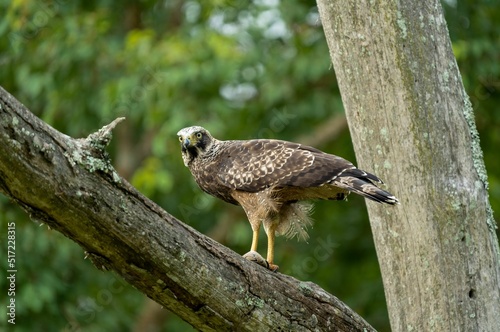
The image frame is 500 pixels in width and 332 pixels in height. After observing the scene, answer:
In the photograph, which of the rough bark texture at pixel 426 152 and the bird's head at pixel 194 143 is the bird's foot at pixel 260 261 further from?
the bird's head at pixel 194 143

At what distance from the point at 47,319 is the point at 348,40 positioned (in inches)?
239

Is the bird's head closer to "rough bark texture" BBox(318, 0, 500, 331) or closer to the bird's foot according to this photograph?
the bird's foot

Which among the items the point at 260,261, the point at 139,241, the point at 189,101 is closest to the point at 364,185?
the point at 260,261

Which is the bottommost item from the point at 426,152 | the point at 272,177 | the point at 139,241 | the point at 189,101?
the point at 189,101

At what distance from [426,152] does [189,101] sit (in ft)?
17.5

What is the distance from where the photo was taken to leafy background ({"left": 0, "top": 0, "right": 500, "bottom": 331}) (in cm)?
929

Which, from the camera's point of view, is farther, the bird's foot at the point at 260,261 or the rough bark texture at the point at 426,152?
the bird's foot at the point at 260,261

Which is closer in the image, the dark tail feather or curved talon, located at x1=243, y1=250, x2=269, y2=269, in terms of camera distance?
the dark tail feather

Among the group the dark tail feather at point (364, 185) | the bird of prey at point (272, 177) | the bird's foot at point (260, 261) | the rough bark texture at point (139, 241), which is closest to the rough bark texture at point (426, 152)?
the dark tail feather at point (364, 185)

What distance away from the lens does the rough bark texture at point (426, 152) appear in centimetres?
A: 441

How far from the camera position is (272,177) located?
201 inches

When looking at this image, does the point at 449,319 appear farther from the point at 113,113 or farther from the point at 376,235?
the point at 113,113

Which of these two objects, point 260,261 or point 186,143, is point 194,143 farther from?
point 260,261

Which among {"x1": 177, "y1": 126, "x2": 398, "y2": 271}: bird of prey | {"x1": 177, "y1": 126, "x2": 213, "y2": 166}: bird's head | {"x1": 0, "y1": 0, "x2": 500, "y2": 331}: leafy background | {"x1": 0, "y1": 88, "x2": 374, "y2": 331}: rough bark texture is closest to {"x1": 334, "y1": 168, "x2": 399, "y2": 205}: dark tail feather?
{"x1": 177, "y1": 126, "x2": 398, "y2": 271}: bird of prey
